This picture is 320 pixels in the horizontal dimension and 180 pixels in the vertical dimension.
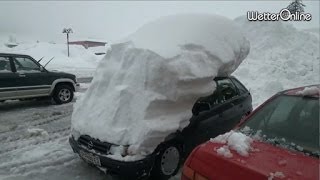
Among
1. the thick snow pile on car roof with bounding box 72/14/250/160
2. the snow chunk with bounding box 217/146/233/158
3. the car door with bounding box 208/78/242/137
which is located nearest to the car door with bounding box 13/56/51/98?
the thick snow pile on car roof with bounding box 72/14/250/160

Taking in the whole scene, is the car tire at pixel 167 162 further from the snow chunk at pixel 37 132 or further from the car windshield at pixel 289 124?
the snow chunk at pixel 37 132

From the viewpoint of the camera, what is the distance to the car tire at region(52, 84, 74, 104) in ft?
32.8

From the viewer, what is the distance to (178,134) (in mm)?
4746

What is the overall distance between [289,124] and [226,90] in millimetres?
2478

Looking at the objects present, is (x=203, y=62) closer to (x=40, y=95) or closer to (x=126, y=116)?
(x=126, y=116)

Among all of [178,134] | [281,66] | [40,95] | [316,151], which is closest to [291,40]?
[281,66]

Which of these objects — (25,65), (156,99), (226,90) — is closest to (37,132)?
(25,65)

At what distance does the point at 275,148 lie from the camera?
3.05m

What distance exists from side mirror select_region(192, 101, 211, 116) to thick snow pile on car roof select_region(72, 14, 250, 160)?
0.40 feet

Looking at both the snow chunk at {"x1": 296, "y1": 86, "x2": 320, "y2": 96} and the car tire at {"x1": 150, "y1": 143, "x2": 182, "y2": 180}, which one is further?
the car tire at {"x1": 150, "y1": 143, "x2": 182, "y2": 180}

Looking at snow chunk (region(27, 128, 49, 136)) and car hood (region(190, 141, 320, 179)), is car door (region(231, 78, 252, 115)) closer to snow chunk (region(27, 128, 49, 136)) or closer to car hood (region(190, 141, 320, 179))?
car hood (region(190, 141, 320, 179))

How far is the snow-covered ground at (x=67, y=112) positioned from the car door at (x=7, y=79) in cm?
55

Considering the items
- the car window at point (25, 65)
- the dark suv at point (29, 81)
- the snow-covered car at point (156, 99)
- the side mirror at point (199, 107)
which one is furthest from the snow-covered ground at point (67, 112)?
the side mirror at point (199, 107)

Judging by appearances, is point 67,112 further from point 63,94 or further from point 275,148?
point 275,148
